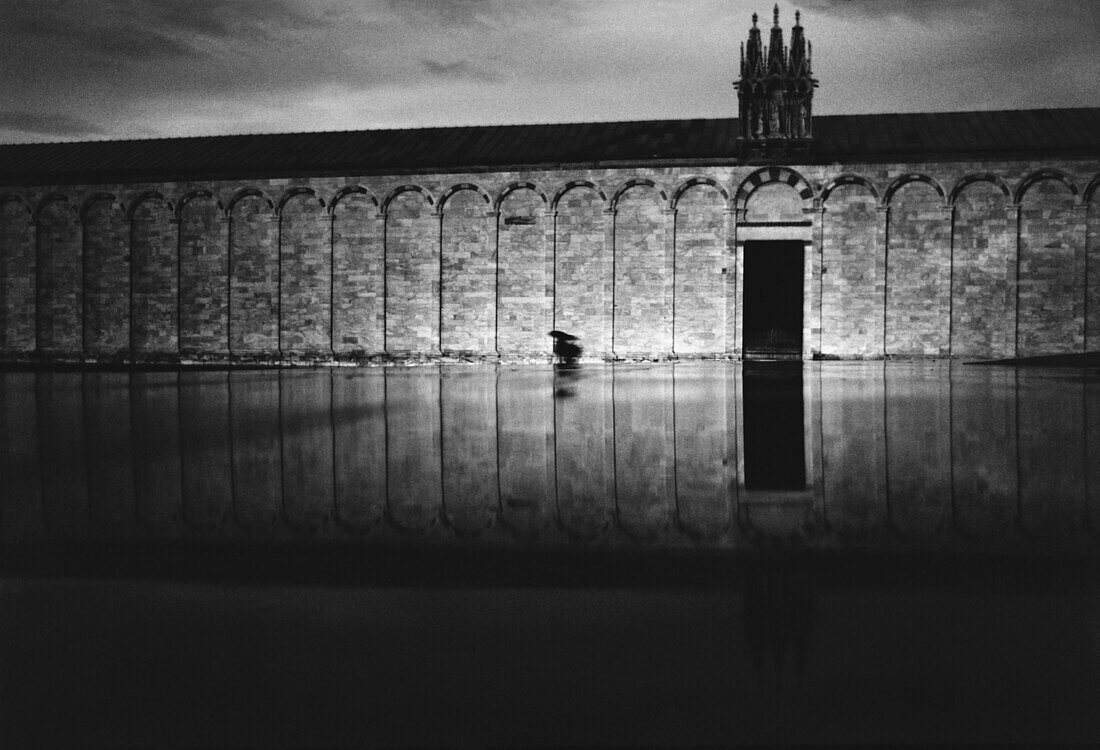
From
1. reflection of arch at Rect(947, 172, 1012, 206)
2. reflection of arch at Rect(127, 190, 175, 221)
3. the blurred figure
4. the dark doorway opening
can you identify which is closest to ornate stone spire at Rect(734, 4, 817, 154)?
reflection of arch at Rect(947, 172, 1012, 206)

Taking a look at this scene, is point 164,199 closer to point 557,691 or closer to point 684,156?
point 684,156

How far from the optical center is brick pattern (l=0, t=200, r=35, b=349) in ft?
95.7

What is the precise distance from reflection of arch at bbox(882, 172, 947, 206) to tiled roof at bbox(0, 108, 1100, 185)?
0.53m

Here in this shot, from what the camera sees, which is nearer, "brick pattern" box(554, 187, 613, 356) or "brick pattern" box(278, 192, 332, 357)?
"brick pattern" box(554, 187, 613, 356)

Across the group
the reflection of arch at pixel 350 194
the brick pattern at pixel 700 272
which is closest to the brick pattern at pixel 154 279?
the reflection of arch at pixel 350 194

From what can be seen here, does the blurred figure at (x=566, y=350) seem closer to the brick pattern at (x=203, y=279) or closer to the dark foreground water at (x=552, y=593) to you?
the brick pattern at (x=203, y=279)

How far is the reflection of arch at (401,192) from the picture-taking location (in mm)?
26278

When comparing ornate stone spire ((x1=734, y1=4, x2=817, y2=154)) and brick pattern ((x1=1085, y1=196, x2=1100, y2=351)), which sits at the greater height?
ornate stone spire ((x1=734, y1=4, x2=817, y2=154))

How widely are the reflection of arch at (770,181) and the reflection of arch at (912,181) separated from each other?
205cm

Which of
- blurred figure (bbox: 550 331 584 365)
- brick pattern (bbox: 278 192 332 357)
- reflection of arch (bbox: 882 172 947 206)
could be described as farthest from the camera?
brick pattern (bbox: 278 192 332 357)

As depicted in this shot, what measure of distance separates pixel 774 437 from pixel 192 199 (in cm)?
2515

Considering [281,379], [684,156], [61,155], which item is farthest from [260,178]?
[684,156]

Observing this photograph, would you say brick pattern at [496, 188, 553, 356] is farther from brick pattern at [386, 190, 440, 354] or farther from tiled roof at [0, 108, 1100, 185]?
brick pattern at [386, 190, 440, 354]

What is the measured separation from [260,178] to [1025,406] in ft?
77.2
